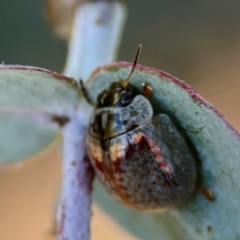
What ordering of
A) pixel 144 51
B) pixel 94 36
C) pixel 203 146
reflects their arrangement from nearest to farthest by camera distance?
1. pixel 203 146
2. pixel 94 36
3. pixel 144 51

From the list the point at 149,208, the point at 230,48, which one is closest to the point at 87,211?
the point at 149,208

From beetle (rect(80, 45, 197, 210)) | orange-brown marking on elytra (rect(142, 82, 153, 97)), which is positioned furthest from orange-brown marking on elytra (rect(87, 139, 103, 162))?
orange-brown marking on elytra (rect(142, 82, 153, 97))

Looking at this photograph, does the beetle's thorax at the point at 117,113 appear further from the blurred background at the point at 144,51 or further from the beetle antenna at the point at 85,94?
the blurred background at the point at 144,51

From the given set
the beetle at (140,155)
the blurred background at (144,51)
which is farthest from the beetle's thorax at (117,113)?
the blurred background at (144,51)

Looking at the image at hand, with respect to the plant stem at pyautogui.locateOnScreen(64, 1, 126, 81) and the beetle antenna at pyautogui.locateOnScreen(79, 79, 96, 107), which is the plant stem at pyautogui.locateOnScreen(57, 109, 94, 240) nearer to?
the beetle antenna at pyautogui.locateOnScreen(79, 79, 96, 107)

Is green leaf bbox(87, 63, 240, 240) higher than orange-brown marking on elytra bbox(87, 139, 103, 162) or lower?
higher

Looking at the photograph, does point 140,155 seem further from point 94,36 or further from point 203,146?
point 94,36

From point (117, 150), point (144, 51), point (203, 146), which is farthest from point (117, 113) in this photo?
point (144, 51)
